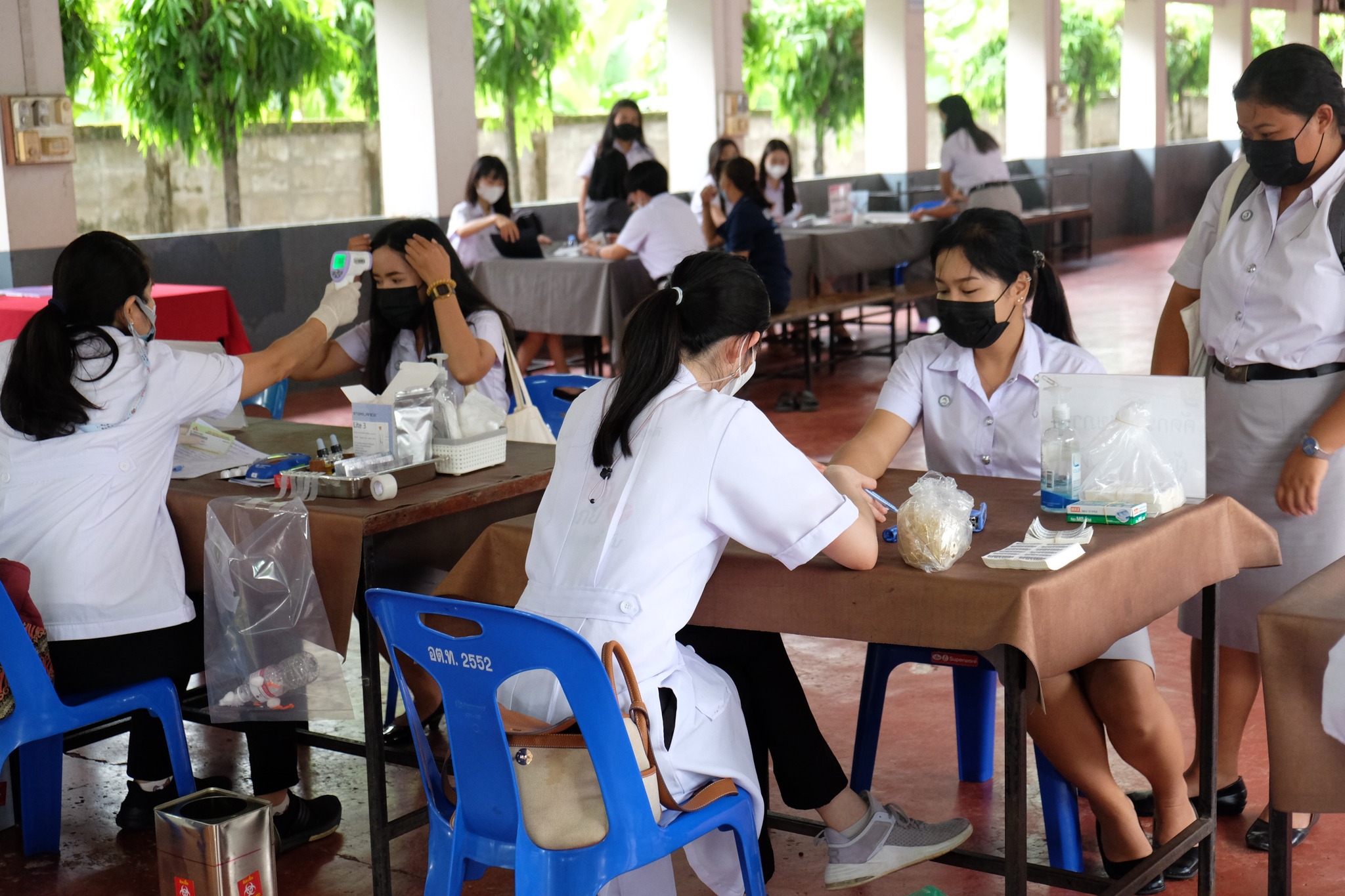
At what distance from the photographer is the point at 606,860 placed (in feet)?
6.26

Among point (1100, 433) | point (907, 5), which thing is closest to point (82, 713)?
point (1100, 433)

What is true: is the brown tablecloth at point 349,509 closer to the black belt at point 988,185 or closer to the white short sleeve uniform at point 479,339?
the white short sleeve uniform at point 479,339

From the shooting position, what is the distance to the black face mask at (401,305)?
343 centimetres

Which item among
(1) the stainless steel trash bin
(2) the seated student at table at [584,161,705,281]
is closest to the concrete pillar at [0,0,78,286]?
(2) the seated student at table at [584,161,705,281]

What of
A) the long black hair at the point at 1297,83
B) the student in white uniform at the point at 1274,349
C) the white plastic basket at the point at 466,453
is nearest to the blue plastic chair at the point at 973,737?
the student in white uniform at the point at 1274,349

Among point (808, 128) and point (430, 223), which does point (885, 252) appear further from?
point (808, 128)

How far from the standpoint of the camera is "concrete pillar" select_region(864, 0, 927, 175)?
41.3ft

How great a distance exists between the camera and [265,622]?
8.57ft

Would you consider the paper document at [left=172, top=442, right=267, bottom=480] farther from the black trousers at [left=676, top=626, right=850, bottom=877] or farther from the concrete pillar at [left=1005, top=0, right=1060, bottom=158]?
the concrete pillar at [left=1005, top=0, right=1060, bottom=158]

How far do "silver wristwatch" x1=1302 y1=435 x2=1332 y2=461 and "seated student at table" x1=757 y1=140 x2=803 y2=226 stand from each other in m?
6.80

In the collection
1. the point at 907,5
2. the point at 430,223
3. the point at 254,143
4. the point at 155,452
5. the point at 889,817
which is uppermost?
the point at 907,5

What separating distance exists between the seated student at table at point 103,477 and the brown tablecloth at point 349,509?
7cm

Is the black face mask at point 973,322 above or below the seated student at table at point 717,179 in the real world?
below

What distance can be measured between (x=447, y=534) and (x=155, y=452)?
0.56m
